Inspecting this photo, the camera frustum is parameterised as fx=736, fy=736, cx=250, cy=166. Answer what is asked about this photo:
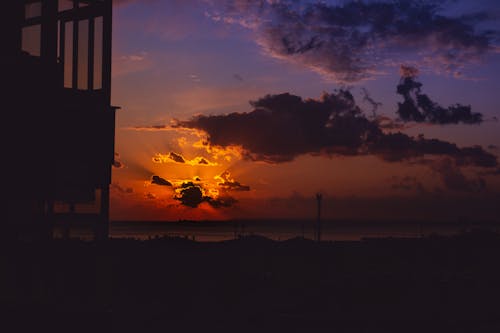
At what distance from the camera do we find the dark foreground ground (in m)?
19.2

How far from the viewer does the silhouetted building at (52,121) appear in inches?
924

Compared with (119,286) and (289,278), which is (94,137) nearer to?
(119,286)

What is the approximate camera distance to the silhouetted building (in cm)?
2347

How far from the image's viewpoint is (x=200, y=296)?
23.7 metres

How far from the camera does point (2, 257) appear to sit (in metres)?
23.4

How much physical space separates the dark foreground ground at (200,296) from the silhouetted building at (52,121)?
5.18 ft

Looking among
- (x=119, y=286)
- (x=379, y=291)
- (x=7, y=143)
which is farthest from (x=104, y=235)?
(x=379, y=291)

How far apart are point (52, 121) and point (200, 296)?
7454mm

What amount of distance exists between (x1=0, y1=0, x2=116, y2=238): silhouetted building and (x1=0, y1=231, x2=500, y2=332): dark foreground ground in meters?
1.58

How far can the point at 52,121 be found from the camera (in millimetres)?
24000

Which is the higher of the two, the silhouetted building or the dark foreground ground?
the silhouetted building

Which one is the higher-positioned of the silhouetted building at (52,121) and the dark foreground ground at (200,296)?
the silhouetted building at (52,121)

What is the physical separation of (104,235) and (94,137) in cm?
348

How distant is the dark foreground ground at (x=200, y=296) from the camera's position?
19.2 metres
